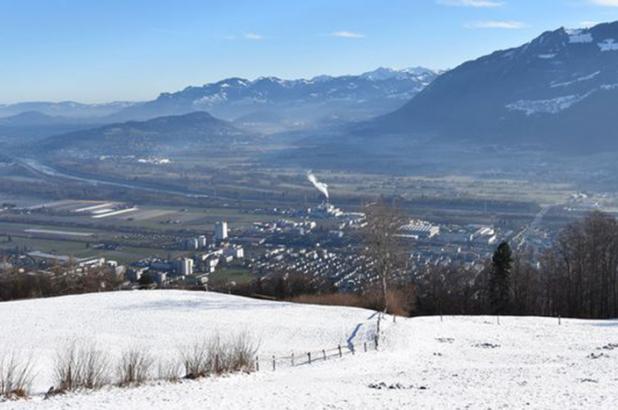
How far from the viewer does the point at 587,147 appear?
126 meters

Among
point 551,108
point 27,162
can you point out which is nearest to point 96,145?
point 27,162

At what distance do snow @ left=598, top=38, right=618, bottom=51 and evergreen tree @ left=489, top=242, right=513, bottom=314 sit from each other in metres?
171

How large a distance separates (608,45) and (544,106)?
119 feet

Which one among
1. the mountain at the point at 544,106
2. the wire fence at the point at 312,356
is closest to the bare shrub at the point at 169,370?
the wire fence at the point at 312,356

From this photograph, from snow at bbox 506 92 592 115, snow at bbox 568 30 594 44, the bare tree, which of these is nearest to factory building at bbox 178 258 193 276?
the bare tree

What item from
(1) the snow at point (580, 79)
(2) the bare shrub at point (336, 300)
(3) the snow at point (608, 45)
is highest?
(3) the snow at point (608, 45)

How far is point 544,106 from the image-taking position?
16600 centimetres

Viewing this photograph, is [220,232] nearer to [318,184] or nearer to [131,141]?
[318,184]

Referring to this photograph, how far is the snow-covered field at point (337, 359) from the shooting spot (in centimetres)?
1411

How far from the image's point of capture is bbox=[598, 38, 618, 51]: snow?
183m

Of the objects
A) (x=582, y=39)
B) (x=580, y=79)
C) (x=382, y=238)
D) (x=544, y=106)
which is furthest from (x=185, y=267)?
(x=582, y=39)

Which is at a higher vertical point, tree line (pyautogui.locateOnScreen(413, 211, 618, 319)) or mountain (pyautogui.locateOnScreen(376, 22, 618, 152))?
mountain (pyautogui.locateOnScreen(376, 22, 618, 152))

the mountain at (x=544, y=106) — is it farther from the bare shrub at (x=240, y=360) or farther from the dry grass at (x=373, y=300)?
the bare shrub at (x=240, y=360)

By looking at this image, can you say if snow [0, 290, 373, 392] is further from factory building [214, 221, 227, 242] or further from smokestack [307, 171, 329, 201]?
smokestack [307, 171, 329, 201]
